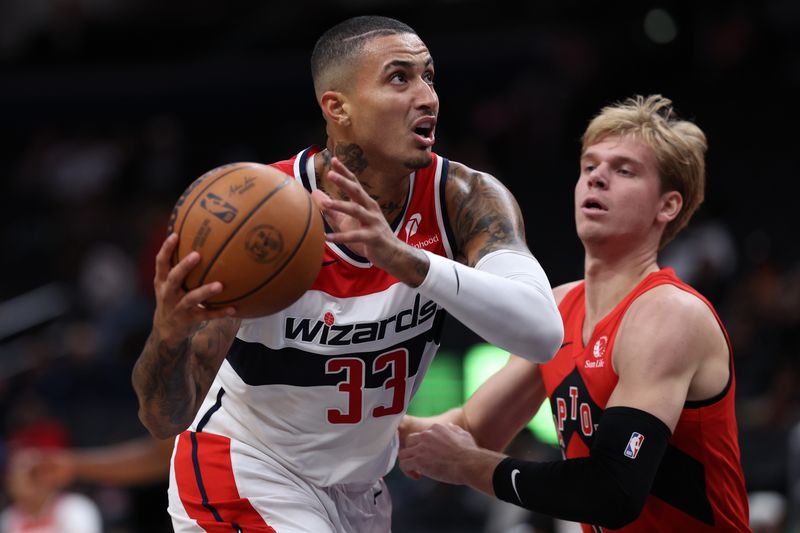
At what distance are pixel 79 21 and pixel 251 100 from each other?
2665 millimetres

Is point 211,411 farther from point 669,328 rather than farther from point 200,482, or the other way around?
point 669,328

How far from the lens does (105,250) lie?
1309 cm

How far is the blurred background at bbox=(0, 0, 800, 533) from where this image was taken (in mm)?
9742

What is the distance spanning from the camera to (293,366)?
3912 millimetres

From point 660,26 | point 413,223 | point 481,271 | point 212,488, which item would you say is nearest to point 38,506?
point 212,488

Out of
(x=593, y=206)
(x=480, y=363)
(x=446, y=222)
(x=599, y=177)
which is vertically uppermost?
(x=599, y=177)

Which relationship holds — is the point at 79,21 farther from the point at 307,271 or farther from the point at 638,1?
the point at 307,271

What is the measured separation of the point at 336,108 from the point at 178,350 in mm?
1004

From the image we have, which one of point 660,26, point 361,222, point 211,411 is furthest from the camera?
point 660,26

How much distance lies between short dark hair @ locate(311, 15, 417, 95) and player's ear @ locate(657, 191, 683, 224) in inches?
44.6

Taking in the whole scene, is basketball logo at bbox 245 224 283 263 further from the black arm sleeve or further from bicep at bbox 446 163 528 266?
the black arm sleeve

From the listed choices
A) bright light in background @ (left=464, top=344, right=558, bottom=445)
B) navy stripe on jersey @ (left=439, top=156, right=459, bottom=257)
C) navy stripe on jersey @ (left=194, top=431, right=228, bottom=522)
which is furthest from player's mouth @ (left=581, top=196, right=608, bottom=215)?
bright light in background @ (left=464, top=344, right=558, bottom=445)

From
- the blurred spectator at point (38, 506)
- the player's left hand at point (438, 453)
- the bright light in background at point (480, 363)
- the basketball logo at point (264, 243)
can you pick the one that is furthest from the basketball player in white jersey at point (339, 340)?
the bright light in background at point (480, 363)

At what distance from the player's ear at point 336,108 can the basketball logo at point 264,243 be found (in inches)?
28.4
